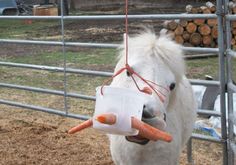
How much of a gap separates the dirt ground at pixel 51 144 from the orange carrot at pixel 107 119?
6.46 feet

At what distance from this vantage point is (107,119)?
6.37 ft

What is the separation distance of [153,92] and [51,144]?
2.43 metres

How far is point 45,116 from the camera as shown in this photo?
5.29 m

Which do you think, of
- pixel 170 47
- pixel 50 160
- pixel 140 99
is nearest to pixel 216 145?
pixel 50 160

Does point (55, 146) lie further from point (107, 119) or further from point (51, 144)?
point (107, 119)

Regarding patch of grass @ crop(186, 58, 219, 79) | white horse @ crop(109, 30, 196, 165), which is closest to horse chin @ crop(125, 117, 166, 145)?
white horse @ crop(109, 30, 196, 165)

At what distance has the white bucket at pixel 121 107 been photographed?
195 cm

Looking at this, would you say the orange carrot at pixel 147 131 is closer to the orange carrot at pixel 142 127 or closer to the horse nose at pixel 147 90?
the orange carrot at pixel 142 127

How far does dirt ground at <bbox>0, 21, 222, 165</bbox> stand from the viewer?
393 centimetres

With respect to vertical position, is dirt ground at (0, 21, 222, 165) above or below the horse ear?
below

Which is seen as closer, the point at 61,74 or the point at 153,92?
the point at 153,92

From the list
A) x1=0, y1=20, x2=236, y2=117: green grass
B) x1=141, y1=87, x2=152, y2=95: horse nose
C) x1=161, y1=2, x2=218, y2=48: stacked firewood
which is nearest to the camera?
x1=141, y1=87, x2=152, y2=95: horse nose

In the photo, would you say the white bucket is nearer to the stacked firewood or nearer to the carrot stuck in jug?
the carrot stuck in jug

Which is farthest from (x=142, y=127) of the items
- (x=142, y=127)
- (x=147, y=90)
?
(x=147, y=90)
